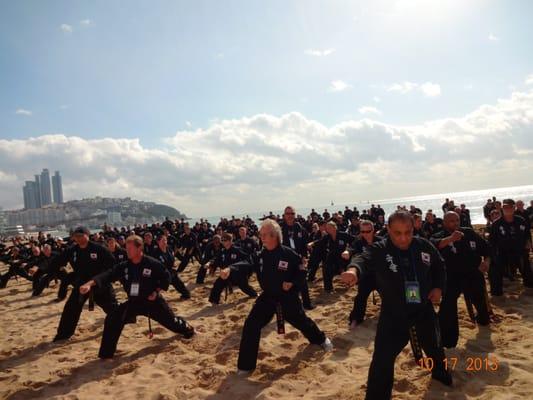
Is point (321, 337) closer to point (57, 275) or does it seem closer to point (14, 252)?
point (57, 275)

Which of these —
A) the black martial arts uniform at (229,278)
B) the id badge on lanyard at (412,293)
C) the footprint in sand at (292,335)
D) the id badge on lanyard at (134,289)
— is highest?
the id badge on lanyard at (412,293)

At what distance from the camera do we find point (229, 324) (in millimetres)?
7270

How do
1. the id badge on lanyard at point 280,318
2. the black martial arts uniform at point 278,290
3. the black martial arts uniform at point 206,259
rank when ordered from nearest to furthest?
the black martial arts uniform at point 278,290 → the id badge on lanyard at point 280,318 → the black martial arts uniform at point 206,259

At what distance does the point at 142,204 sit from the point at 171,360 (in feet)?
616

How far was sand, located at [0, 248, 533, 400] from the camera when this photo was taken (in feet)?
13.9

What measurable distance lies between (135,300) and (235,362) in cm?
185

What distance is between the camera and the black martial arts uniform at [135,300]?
223 inches

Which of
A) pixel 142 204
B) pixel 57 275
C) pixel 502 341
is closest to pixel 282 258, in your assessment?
pixel 502 341

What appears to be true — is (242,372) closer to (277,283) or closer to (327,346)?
(277,283)

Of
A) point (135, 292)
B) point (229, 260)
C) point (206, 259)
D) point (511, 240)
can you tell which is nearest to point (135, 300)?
point (135, 292)

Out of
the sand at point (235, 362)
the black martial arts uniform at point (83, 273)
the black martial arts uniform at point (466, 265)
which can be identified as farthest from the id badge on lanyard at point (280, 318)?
the black martial arts uniform at point (83, 273)

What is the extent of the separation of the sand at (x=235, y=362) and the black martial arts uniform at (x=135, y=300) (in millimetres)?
370

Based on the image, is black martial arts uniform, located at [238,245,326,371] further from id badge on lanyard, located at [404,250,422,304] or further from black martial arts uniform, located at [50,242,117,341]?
black martial arts uniform, located at [50,242,117,341]

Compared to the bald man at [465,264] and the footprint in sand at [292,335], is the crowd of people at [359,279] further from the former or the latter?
the footprint in sand at [292,335]
